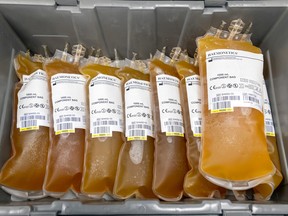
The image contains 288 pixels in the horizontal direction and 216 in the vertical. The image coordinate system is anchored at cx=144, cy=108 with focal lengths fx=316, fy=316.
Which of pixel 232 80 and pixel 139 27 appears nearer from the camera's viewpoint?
pixel 232 80

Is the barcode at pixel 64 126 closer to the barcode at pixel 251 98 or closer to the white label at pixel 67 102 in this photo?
the white label at pixel 67 102

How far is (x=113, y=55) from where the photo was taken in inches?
32.8

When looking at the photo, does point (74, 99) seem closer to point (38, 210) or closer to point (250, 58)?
point (38, 210)

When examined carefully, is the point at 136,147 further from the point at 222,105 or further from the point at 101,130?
the point at 222,105

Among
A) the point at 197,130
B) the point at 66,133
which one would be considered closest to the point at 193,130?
the point at 197,130

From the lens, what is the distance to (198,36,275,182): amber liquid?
0.58 metres

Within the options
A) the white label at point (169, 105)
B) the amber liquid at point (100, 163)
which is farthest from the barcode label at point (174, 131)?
the amber liquid at point (100, 163)

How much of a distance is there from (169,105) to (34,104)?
292mm

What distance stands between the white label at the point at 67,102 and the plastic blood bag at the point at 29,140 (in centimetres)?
3

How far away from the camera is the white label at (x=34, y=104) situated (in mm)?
679

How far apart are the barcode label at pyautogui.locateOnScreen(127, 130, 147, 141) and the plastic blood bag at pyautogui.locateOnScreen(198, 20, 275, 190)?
0.12 metres

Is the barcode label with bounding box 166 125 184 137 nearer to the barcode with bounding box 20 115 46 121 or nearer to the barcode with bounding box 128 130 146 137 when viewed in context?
the barcode with bounding box 128 130 146 137

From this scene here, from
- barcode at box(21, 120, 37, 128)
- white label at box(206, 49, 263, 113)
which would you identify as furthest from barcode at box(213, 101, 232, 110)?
barcode at box(21, 120, 37, 128)

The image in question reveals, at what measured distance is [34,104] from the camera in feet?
2.25
